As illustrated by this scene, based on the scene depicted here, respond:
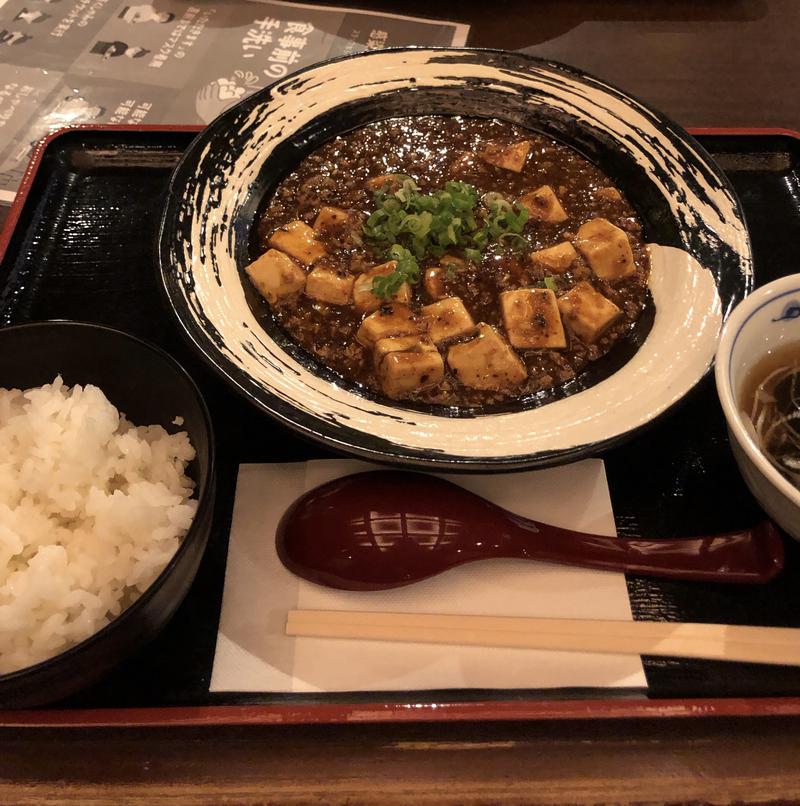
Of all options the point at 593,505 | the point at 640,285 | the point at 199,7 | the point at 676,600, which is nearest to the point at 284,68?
the point at 199,7

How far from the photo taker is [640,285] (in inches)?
88.1

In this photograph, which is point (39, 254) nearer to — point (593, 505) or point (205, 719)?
point (205, 719)

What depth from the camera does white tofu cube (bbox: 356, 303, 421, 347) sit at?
1998 mm

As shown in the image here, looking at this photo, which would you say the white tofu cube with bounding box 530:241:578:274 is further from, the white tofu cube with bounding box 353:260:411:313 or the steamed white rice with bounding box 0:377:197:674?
the steamed white rice with bounding box 0:377:197:674

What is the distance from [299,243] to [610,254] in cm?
109

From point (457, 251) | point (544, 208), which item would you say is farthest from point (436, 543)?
point (544, 208)

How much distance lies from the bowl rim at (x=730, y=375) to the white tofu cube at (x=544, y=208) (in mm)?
859

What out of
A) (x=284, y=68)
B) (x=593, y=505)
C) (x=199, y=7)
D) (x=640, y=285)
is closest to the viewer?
(x=593, y=505)

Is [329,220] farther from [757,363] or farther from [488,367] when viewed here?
[757,363]

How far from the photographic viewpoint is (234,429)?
1931 millimetres

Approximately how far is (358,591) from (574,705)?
57cm

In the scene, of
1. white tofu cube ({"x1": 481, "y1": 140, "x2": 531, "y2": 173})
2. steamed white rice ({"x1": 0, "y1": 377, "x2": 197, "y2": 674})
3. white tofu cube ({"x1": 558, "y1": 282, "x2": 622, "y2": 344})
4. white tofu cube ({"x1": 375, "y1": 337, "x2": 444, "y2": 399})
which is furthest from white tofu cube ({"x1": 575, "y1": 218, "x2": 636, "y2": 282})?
steamed white rice ({"x1": 0, "y1": 377, "x2": 197, "y2": 674})

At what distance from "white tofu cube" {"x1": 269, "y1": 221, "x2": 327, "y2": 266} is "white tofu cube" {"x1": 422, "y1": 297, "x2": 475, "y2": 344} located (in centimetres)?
43

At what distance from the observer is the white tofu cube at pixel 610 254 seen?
7.36 ft
